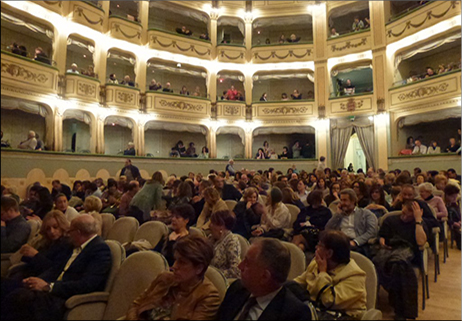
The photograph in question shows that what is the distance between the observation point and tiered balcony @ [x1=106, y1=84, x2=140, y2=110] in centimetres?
1031

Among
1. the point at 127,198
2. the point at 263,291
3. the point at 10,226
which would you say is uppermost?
the point at 10,226

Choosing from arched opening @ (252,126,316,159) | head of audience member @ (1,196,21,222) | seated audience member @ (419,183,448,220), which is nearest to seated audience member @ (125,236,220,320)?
head of audience member @ (1,196,21,222)

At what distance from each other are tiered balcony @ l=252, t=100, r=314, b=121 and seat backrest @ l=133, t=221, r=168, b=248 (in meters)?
10.1

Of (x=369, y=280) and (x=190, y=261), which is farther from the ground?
(x=190, y=261)

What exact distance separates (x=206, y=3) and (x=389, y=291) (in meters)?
A: 13.0

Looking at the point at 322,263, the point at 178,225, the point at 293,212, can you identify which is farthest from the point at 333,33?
the point at 322,263

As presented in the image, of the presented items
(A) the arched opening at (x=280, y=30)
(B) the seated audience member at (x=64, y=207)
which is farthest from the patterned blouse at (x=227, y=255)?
(A) the arched opening at (x=280, y=30)

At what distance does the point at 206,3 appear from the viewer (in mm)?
12773

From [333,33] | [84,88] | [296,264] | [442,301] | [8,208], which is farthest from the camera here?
[333,33]

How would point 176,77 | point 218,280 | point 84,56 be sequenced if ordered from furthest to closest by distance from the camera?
point 176,77
point 84,56
point 218,280

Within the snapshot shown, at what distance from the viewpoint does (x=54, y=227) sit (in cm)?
190

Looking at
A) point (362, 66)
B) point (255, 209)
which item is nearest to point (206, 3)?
point (362, 66)

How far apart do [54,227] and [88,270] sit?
0.43 metres

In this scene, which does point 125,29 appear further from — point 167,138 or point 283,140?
point 283,140
